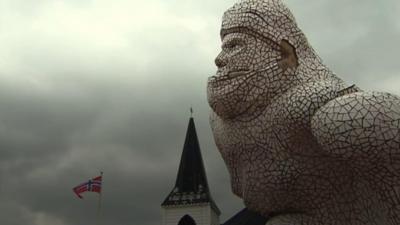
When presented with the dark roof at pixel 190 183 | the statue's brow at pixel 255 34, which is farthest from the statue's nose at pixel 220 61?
the dark roof at pixel 190 183

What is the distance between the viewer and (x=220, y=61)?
342 inches

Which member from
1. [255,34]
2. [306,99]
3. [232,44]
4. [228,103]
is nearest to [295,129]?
[306,99]

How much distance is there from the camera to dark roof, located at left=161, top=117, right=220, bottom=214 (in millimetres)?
27609

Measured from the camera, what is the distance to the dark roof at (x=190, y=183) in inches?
1087

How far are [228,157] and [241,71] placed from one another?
160 cm

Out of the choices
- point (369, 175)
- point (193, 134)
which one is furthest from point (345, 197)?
point (193, 134)

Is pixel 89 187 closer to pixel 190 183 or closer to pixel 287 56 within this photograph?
pixel 190 183

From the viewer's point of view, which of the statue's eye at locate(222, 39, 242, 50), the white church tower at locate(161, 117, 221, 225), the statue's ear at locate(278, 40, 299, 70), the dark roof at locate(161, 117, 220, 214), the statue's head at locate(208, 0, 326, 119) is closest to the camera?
the statue's head at locate(208, 0, 326, 119)

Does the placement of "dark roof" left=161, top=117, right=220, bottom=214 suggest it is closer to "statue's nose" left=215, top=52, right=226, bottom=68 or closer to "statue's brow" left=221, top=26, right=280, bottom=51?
"statue's nose" left=215, top=52, right=226, bottom=68

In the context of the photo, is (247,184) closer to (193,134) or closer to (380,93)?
(380,93)

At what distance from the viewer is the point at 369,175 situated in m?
7.17

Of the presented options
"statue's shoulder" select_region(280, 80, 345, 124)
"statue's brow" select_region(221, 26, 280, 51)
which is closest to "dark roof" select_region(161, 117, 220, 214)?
"statue's brow" select_region(221, 26, 280, 51)

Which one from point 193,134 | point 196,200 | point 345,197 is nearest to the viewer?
point 345,197

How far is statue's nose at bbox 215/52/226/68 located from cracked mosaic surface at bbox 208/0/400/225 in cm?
3
